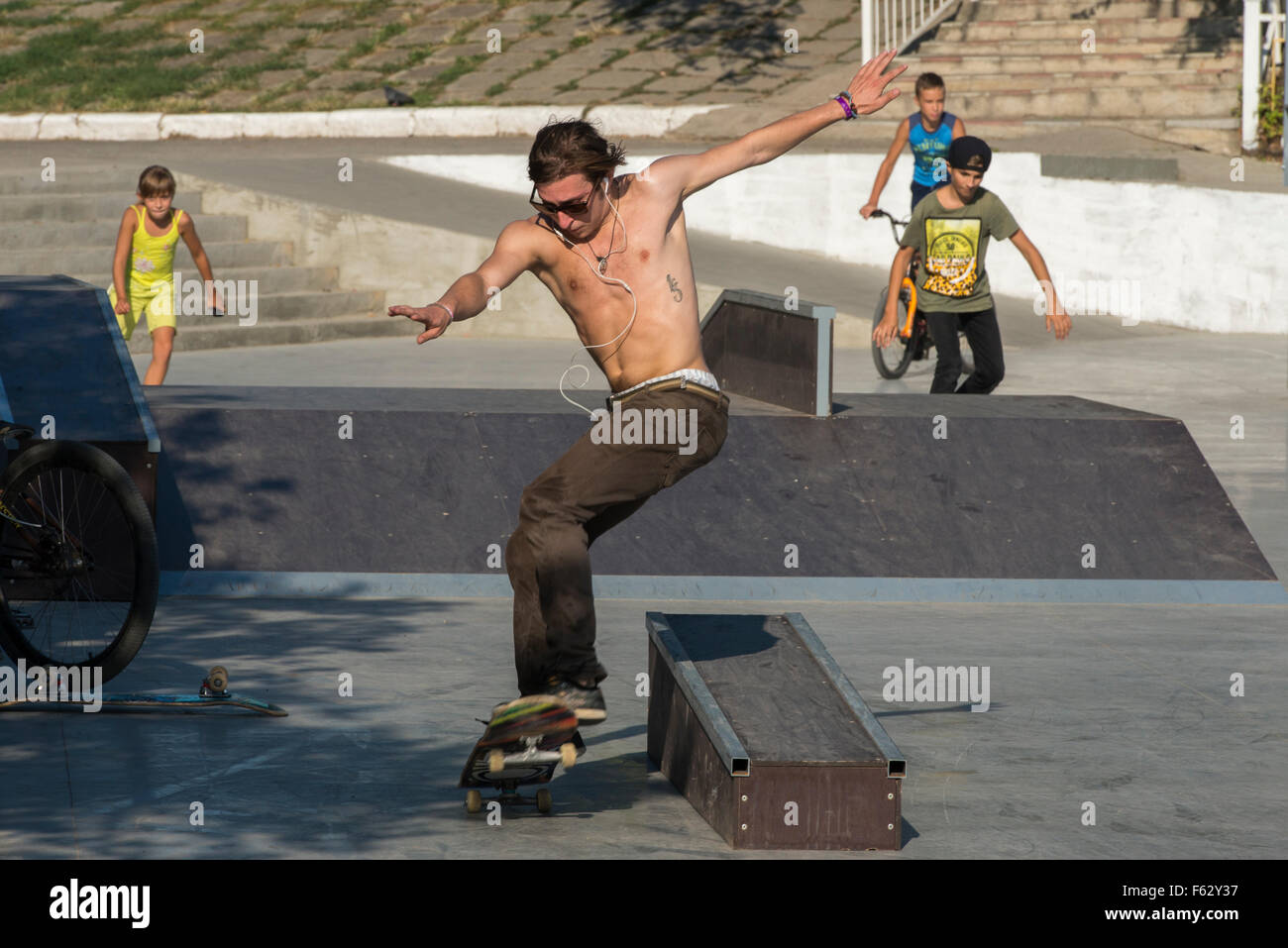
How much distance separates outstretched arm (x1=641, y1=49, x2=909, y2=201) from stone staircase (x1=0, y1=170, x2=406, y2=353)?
12.1 metres

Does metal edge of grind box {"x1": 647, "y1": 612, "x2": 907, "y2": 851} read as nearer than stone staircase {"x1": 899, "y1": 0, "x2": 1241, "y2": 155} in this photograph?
Yes

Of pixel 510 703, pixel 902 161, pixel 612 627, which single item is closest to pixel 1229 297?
pixel 902 161

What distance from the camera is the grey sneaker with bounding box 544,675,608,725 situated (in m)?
5.64

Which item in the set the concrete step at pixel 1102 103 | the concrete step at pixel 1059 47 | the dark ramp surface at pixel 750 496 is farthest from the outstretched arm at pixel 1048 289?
the concrete step at pixel 1059 47

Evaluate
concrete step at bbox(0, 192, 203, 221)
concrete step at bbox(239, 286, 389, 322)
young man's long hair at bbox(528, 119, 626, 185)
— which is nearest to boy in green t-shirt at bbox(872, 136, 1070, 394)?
young man's long hair at bbox(528, 119, 626, 185)

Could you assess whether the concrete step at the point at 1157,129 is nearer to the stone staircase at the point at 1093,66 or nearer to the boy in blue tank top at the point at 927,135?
the stone staircase at the point at 1093,66

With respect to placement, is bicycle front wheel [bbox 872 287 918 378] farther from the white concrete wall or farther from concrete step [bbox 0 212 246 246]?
concrete step [bbox 0 212 246 246]

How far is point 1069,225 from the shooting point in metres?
19.2

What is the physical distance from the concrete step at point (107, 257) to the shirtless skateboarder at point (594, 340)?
12159 mm

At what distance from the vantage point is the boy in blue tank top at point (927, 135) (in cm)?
1587

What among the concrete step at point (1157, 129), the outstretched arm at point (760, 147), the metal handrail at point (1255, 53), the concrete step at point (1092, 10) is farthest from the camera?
the concrete step at point (1092, 10)

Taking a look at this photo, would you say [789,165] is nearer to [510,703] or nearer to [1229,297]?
[1229,297]

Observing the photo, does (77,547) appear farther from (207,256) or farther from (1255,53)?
(1255,53)

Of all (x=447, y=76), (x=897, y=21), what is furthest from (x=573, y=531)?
(x=447, y=76)
